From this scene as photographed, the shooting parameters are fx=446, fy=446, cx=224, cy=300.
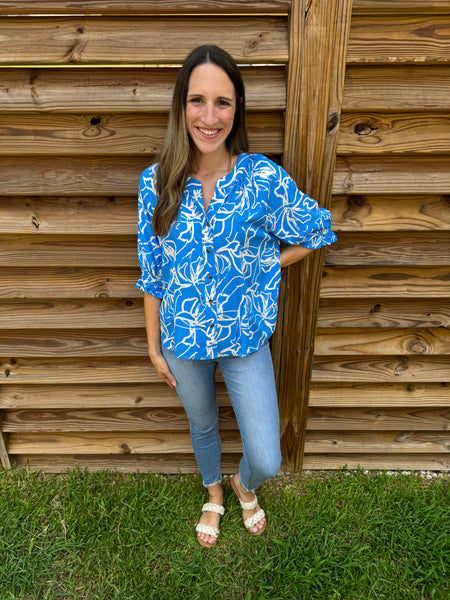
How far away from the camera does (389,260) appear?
1922 millimetres

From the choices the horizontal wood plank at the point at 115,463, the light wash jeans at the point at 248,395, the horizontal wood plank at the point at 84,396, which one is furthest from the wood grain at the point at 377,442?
the horizontal wood plank at the point at 84,396

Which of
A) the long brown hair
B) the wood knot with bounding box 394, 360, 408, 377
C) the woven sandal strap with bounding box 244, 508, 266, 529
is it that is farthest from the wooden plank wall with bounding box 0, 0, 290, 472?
the wood knot with bounding box 394, 360, 408, 377

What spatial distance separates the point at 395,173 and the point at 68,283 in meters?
1.46

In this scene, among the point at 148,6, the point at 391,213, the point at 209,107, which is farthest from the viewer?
the point at 391,213

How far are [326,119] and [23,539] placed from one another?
228cm

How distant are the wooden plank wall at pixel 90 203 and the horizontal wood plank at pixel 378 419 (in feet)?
1.41

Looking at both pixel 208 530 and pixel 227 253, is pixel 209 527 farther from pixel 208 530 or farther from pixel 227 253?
pixel 227 253

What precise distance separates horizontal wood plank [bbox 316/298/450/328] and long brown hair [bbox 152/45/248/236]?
85 cm

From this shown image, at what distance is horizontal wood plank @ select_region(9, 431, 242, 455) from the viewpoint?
2416 millimetres

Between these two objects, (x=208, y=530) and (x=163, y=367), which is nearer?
(x=163, y=367)

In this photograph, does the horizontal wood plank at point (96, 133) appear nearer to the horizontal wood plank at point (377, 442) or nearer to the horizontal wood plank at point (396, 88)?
Answer: the horizontal wood plank at point (396, 88)

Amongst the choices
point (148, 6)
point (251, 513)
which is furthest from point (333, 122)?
point (251, 513)

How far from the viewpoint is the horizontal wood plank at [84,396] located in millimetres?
2277

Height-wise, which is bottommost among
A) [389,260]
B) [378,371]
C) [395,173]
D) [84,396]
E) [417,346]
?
[84,396]
